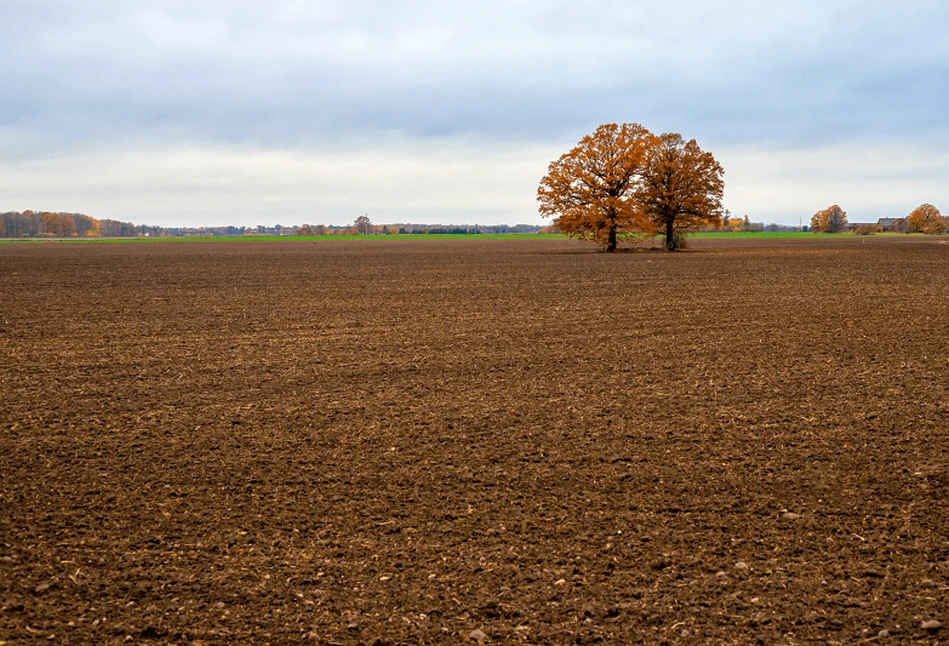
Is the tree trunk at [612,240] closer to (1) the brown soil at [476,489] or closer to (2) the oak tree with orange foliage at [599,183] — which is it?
(2) the oak tree with orange foliage at [599,183]

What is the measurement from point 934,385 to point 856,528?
5.26 meters

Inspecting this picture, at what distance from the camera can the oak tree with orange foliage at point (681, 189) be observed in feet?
193

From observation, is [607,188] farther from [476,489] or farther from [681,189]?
[476,489]

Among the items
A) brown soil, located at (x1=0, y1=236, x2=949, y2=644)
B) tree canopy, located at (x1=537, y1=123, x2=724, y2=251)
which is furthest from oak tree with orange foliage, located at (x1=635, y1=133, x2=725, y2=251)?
brown soil, located at (x1=0, y1=236, x2=949, y2=644)

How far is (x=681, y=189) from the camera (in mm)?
59281

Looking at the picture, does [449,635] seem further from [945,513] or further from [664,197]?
[664,197]

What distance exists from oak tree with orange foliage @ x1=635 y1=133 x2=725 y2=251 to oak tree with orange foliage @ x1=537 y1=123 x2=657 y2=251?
3.62m

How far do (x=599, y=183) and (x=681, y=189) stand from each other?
8.88 m

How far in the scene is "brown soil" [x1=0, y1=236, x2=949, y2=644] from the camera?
3.99 metres

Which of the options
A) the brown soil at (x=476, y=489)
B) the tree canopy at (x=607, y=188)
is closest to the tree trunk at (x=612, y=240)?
the tree canopy at (x=607, y=188)

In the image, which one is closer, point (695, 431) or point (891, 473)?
point (891, 473)

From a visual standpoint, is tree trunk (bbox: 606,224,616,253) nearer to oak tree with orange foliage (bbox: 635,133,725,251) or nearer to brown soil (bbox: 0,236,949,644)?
oak tree with orange foliage (bbox: 635,133,725,251)

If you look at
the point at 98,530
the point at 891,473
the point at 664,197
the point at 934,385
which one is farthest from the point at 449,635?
the point at 664,197

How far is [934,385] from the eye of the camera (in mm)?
9000
